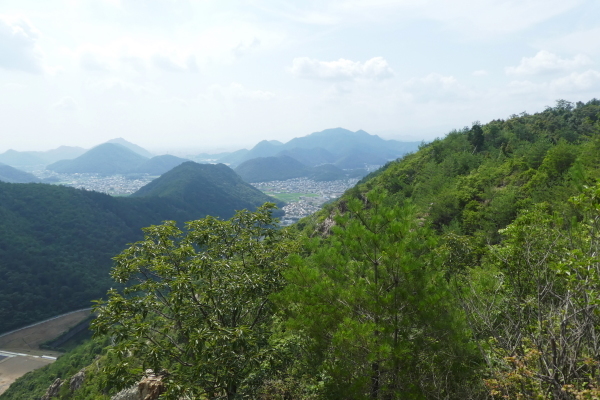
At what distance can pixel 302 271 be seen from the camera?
646 centimetres

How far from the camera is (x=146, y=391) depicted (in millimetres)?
9867

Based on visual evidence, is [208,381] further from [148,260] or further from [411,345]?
[411,345]

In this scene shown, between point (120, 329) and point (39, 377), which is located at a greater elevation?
point (120, 329)

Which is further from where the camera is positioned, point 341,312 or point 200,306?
point 200,306

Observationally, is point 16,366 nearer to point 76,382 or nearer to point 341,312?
point 76,382

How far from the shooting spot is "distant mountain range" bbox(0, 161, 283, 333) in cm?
5931

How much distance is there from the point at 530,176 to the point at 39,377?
55.0 metres

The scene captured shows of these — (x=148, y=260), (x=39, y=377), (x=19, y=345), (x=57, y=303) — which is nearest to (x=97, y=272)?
(x=57, y=303)

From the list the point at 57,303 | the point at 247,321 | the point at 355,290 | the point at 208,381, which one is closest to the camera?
the point at 208,381

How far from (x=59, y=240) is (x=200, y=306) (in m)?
90.4

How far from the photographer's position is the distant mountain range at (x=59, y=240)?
59312mm

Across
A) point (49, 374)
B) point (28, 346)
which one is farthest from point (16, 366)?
point (49, 374)

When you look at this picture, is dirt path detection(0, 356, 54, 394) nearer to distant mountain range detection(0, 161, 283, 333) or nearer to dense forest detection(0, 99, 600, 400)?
distant mountain range detection(0, 161, 283, 333)

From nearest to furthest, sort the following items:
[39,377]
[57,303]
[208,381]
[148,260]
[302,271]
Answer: [208,381] → [302,271] → [148,260] → [39,377] → [57,303]
